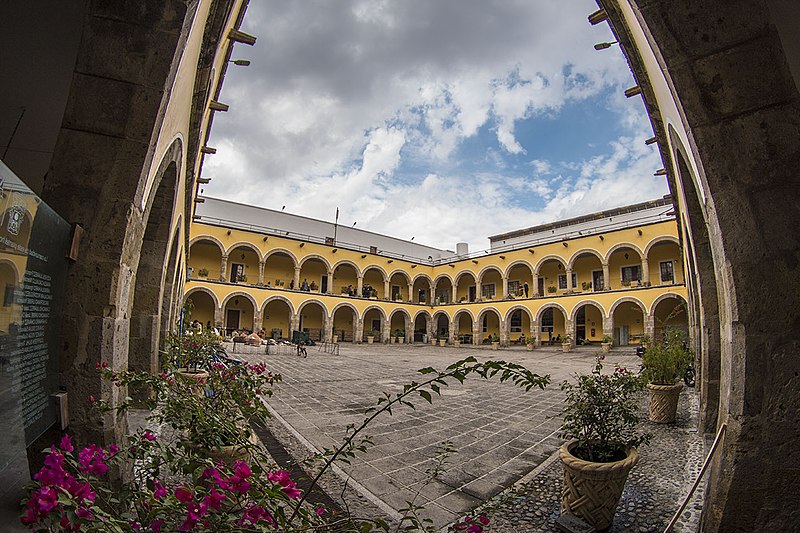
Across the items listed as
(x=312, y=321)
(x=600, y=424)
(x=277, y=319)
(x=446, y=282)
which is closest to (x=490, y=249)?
(x=446, y=282)

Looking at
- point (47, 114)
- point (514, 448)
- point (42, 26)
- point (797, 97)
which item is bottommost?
point (514, 448)

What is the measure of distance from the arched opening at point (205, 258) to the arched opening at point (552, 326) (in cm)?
2167

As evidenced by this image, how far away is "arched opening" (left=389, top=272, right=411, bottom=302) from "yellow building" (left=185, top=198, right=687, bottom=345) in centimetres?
9

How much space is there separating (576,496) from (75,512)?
2878mm

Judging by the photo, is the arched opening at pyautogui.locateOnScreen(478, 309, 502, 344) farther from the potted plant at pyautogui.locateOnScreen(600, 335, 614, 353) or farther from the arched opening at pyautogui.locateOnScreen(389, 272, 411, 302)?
the potted plant at pyautogui.locateOnScreen(600, 335, 614, 353)

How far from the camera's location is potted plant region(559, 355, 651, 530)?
2.61 meters

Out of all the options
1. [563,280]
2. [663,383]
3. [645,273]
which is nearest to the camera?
[663,383]

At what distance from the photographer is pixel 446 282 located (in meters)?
32.1

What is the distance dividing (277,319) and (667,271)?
78.9 ft

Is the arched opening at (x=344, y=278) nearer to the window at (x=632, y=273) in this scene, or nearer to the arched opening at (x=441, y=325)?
the arched opening at (x=441, y=325)

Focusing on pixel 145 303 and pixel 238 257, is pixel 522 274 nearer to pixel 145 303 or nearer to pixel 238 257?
pixel 238 257

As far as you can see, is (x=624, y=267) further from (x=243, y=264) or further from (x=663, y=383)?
(x=243, y=264)

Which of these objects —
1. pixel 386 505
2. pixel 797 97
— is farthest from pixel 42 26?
pixel 797 97

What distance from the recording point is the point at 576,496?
2.69m
